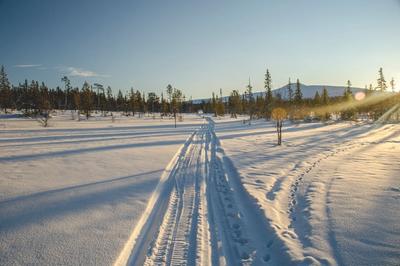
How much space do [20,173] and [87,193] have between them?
13.0 feet

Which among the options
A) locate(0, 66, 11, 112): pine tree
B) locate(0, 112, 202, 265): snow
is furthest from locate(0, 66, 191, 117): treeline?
locate(0, 112, 202, 265): snow

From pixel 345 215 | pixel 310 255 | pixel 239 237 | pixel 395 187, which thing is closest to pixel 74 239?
pixel 239 237

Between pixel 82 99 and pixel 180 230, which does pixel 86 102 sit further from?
Result: pixel 180 230

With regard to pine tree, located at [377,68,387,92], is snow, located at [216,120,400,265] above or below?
below

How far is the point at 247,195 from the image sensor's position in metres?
6.42

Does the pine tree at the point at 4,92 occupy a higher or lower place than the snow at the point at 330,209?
higher

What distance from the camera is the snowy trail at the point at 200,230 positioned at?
3676 mm

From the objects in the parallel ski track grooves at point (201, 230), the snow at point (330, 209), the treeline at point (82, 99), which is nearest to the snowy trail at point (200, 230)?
the parallel ski track grooves at point (201, 230)

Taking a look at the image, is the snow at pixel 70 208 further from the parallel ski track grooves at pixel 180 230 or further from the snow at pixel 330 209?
the snow at pixel 330 209

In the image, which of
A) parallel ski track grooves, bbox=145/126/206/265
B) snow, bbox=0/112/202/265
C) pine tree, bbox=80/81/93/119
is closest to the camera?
parallel ski track grooves, bbox=145/126/206/265

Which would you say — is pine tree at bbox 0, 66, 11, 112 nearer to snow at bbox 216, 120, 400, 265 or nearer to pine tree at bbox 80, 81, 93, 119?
pine tree at bbox 80, 81, 93, 119

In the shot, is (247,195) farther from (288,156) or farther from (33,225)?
(288,156)

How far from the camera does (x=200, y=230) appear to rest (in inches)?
176

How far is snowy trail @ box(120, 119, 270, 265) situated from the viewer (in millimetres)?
3676
